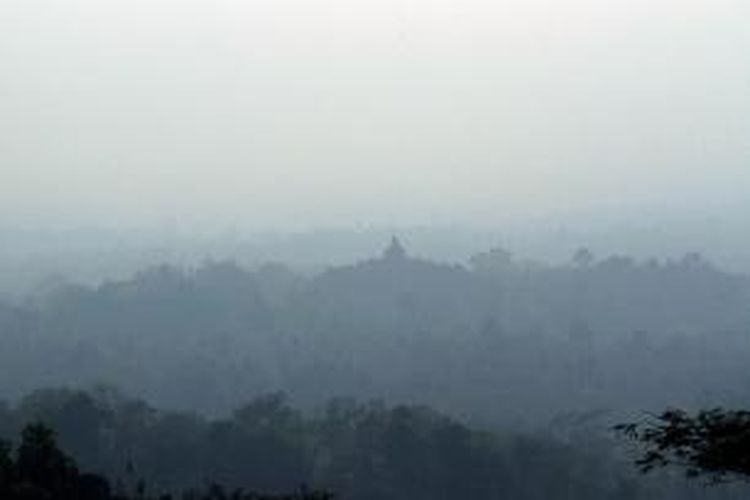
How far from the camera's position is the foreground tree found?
28.6 ft

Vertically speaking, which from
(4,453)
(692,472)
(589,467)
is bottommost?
(589,467)

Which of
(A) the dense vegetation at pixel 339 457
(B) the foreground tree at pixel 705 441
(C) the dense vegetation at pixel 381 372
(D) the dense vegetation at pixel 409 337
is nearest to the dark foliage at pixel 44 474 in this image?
(C) the dense vegetation at pixel 381 372

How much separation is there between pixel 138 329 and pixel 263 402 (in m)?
80.5

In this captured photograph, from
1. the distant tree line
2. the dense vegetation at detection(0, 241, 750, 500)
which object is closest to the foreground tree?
the dense vegetation at detection(0, 241, 750, 500)

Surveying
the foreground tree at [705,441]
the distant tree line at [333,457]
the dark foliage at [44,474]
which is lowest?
the distant tree line at [333,457]

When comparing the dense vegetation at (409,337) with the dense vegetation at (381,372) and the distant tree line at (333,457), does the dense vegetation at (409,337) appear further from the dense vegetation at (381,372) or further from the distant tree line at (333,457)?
the distant tree line at (333,457)

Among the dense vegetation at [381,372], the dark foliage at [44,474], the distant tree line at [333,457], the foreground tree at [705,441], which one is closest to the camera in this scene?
the foreground tree at [705,441]

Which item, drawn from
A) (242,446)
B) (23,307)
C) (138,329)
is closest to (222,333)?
(138,329)

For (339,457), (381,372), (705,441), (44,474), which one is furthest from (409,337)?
(705,441)

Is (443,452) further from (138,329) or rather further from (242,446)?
(138,329)

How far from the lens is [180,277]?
180m

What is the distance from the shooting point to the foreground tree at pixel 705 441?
872cm

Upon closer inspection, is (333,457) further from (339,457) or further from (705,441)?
(705,441)

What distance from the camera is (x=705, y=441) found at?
29.2 ft
